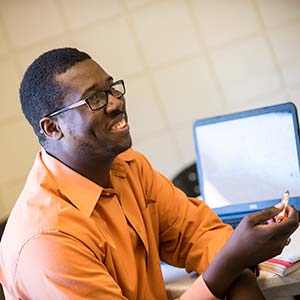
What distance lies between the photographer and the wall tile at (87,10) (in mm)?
2506

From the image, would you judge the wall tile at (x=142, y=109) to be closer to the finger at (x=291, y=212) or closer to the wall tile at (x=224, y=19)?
the wall tile at (x=224, y=19)

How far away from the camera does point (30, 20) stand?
250 centimetres

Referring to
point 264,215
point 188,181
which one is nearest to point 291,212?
point 264,215

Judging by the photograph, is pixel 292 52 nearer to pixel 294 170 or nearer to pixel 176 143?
pixel 176 143

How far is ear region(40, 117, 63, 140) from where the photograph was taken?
4.09 feet

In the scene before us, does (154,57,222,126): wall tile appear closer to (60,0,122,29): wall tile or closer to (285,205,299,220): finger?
(60,0,122,29): wall tile

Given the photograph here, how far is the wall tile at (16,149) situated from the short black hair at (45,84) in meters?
1.22

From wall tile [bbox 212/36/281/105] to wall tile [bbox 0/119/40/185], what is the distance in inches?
38.2

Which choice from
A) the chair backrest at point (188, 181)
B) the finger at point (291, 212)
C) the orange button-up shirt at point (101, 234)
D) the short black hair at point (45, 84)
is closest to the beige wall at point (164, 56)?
the chair backrest at point (188, 181)

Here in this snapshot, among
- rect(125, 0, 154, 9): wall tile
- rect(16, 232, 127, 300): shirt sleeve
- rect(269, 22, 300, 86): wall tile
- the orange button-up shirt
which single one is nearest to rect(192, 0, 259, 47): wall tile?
rect(269, 22, 300, 86): wall tile

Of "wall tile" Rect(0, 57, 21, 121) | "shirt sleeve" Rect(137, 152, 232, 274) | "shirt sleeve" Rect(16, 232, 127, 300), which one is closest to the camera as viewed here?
"shirt sleeve" Rect(16, 232, 127, 300)

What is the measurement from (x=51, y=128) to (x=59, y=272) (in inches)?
14.7

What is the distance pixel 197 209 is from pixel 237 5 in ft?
4.65

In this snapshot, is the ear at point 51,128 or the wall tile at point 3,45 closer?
the ear at point 51,128
